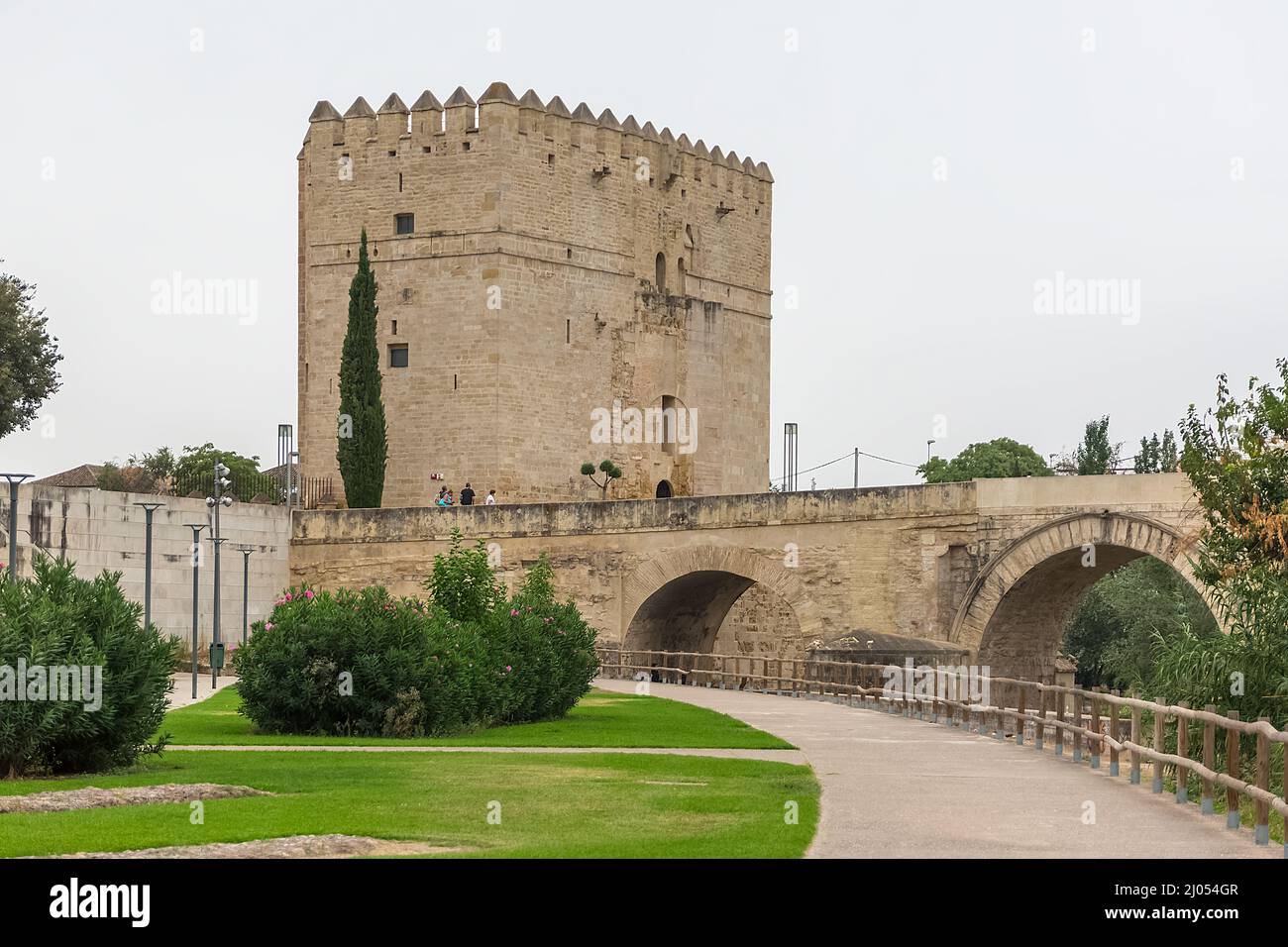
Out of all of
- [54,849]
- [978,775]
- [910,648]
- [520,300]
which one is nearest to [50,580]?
[54,849]

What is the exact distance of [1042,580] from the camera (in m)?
33.4

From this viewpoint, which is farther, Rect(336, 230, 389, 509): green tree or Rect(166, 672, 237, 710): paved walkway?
Rect(336, 230, 389, 509): green tree

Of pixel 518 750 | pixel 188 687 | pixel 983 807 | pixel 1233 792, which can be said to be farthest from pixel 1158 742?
pixel 188 687

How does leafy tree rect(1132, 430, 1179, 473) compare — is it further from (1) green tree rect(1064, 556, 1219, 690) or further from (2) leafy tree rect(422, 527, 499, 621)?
(2) leafy tree rect(422, 527, 499, 621)

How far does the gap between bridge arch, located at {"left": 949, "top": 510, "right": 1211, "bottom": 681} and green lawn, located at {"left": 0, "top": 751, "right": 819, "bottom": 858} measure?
1591 centimetres

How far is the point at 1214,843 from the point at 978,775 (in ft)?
14.2

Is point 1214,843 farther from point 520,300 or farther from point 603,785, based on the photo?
point 520,300

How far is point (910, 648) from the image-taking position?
96.5 ft

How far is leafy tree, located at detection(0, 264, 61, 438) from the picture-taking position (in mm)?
44625

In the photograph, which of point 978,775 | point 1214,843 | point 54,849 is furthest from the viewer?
point 978,775
